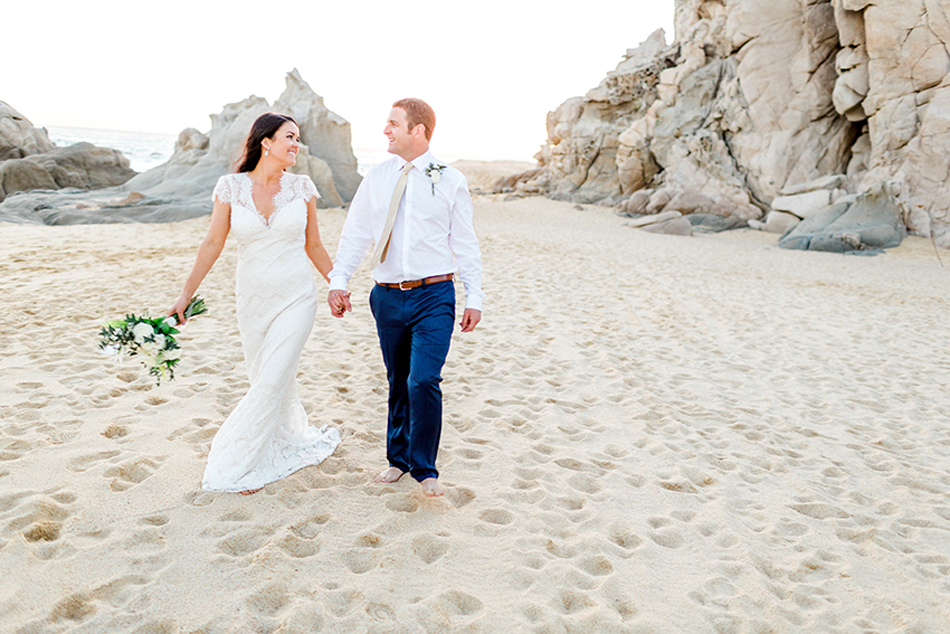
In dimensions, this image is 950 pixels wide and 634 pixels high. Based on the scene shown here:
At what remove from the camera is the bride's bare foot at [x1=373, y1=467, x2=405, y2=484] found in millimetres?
3445

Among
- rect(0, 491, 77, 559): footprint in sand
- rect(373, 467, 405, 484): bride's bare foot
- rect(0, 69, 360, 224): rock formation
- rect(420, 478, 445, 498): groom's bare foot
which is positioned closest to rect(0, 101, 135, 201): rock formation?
rect(0, 69, 360, 224): rock formation

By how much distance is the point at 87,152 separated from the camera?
22.2 metres

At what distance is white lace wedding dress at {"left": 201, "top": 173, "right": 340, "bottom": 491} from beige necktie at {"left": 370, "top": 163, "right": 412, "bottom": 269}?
0.48 meters

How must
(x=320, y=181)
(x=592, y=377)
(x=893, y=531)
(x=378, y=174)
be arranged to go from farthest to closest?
(x=320, y=181) → (x=592, y=377) → (x=893, y=531) → (x=378, y=174)

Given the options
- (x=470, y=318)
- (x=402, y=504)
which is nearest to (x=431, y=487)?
(x=402, y=504)

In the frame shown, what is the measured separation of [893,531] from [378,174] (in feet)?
11.4

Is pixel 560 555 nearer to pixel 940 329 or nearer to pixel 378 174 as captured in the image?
pixel 378 174

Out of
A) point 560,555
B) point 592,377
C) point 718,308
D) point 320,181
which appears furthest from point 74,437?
point 320,181

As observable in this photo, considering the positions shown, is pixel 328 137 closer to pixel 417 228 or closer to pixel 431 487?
pixel 417 228

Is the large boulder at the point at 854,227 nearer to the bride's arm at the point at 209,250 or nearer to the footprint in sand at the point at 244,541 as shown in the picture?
the bride's arm at the point at 209,250

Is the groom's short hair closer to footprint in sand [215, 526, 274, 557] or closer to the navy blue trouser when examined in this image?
the navy blue trouser

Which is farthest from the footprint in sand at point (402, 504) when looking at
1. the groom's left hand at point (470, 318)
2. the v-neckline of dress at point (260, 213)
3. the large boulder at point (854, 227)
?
the large boulder at point (854, 227)

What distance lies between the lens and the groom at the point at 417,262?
9.88 feet

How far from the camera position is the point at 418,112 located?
3039 mm
